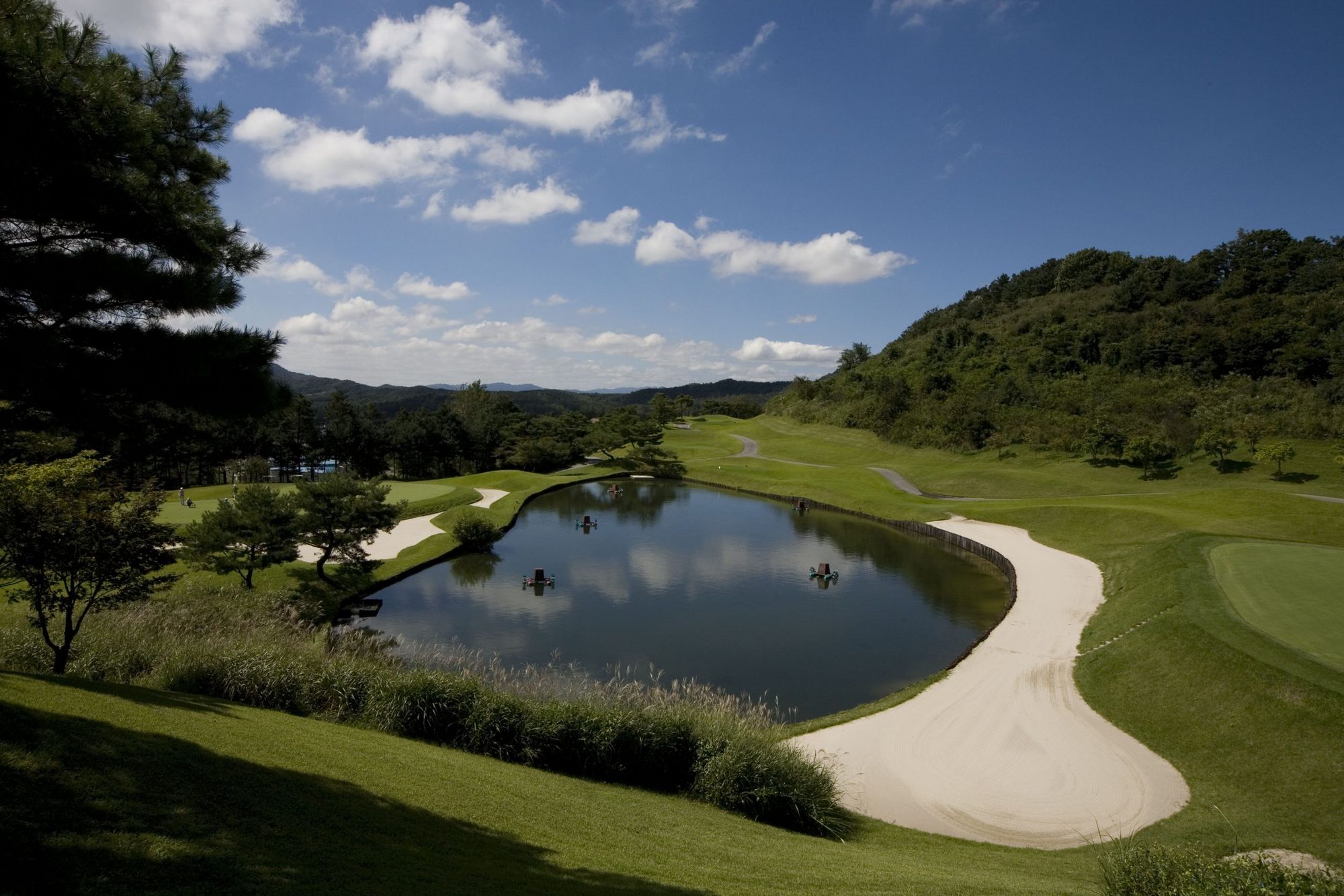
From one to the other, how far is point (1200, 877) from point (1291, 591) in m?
16.5

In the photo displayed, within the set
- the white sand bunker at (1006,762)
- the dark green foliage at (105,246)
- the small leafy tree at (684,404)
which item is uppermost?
the small leafy tree at (684,404)

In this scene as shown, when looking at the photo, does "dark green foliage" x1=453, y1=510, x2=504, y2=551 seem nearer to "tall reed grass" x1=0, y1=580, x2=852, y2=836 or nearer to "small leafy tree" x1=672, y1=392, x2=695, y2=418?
"tall reed grass" x1=0, y1=580, x2=852, y2=836

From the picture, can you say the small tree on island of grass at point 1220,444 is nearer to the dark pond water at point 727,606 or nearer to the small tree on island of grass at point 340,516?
the dark pond water at point 727,606

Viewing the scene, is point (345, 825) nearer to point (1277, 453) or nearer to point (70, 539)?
point (70, 539)

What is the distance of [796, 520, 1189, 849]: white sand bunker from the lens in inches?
407

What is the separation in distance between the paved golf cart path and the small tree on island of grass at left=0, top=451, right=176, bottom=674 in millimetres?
10303

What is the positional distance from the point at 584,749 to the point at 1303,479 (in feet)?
141

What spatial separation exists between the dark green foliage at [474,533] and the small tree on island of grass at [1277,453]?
41742 millimetres

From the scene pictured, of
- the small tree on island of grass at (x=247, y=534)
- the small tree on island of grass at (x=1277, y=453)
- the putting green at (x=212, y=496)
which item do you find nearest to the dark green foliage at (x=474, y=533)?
the putting green at (x=212, y=496)

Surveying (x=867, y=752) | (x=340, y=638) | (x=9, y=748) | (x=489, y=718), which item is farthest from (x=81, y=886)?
(x=340, y=638)

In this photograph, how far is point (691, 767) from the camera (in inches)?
386

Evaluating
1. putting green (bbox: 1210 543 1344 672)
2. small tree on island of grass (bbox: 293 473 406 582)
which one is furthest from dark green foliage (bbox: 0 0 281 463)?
putting green (bbox: 1210 543 1344 672)

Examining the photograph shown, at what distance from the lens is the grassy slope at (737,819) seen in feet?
19.6

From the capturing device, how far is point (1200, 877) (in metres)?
5.11
